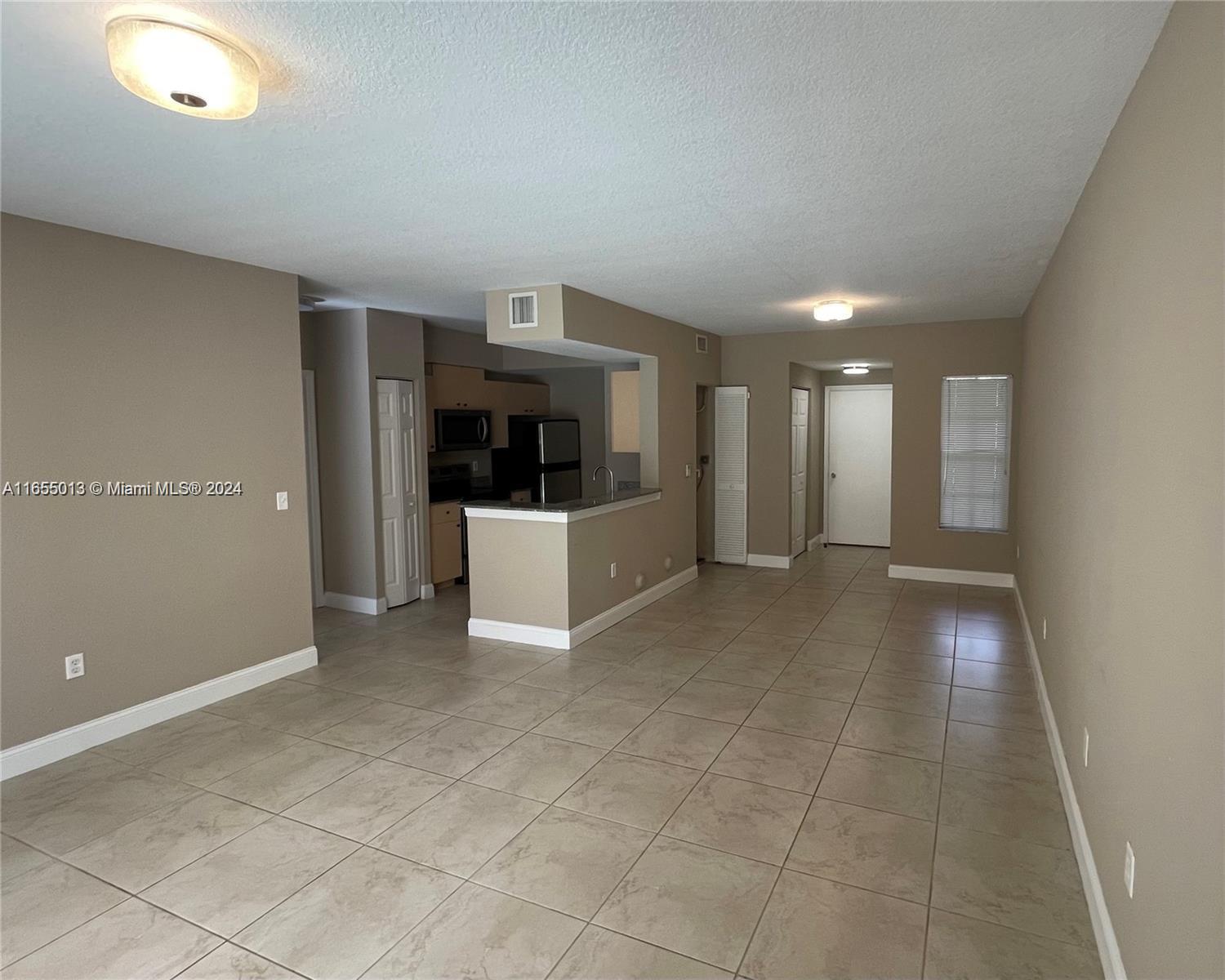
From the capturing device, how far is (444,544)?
7.00m

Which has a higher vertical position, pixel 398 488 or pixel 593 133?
pixel 593 133

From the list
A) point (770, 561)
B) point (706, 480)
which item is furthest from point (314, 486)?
point (770, 561)

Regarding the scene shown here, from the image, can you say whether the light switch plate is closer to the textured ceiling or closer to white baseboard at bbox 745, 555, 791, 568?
the textured ceiling

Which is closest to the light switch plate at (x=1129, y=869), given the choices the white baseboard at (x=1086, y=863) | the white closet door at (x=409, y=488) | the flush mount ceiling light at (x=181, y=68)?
the white baseboard at (x=1086, y=863)

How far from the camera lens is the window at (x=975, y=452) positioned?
6766 mm

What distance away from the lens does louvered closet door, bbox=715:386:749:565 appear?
7863mm

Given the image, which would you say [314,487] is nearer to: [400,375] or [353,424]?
[353,424]

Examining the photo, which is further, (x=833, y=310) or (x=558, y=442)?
(x=558, y=442)

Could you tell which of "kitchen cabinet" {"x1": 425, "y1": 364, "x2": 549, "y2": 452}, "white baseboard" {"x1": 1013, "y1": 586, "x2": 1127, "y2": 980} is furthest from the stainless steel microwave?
"white baseboard" {"x1": 1013, "y1": 586, "x2": 1127, "y2": 980}

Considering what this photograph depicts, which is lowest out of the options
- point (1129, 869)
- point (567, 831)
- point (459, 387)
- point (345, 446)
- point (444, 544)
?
point (567, 831)

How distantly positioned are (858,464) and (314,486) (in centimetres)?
638

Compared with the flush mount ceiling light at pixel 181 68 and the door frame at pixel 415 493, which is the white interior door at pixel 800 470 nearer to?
the door frame at pixel 415 493

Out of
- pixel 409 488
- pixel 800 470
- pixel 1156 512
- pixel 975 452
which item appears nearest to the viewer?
pixel 1156 512

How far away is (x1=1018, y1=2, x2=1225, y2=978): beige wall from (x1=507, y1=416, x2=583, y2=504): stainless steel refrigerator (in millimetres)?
5554
